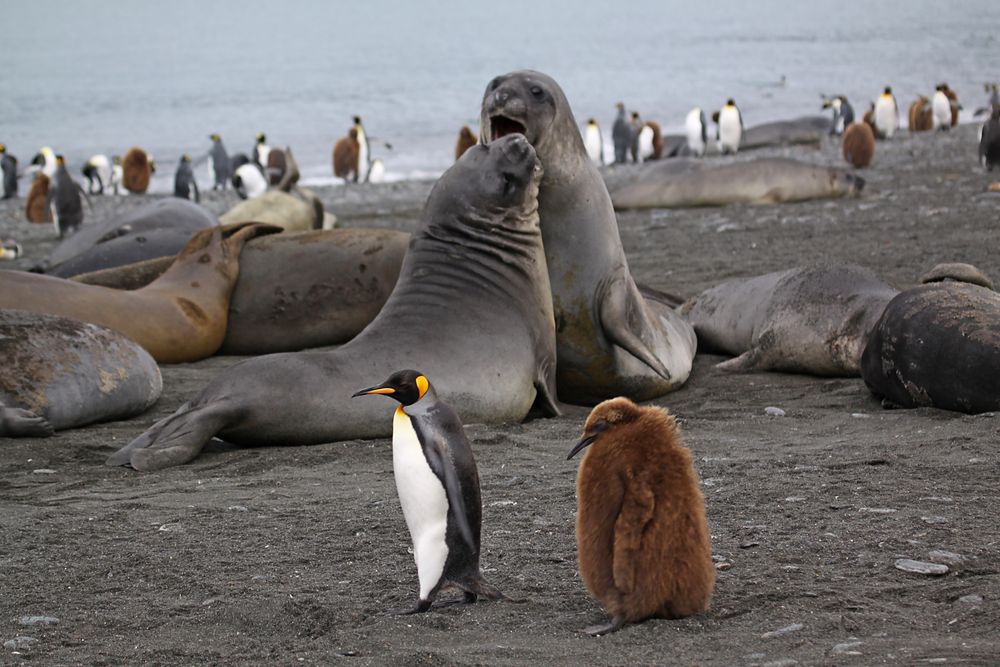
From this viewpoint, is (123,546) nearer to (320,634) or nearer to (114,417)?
(320,634)

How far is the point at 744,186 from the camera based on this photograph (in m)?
13.9

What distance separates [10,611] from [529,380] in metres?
2.79

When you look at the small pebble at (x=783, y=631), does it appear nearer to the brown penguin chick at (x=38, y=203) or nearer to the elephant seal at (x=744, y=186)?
the elephant seal at (x=744, y=186)

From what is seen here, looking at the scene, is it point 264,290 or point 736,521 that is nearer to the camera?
point 736,521

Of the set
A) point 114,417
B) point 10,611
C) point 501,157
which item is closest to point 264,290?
point 114,417

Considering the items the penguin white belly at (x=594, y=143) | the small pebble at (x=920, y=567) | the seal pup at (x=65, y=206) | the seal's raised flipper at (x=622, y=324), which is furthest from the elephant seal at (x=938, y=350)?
the penguin white belly at (x=594, y=143)

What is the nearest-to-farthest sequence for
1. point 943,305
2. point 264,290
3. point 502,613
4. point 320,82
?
point 502,613 → point 943,305 → point 264,290 → point 320,82

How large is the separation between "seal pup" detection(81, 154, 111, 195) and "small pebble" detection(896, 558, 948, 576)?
70.7ft

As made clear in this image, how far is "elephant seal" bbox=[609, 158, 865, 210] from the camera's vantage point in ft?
44.6

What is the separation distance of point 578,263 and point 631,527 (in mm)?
3385

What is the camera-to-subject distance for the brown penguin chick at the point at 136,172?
22.4m

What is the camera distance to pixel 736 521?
3.87m

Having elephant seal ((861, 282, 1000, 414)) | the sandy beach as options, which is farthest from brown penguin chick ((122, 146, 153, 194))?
elephant seal ((861, 282, 1000, 414))

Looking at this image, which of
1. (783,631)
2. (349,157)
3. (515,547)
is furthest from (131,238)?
(349,157)
